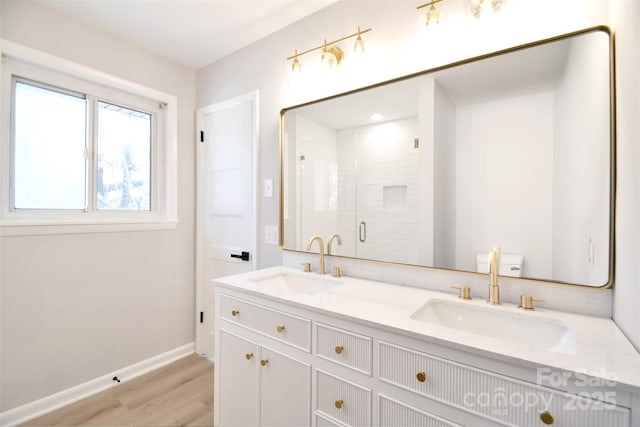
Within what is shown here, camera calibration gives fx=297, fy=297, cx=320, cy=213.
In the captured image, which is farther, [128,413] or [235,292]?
[128,413]

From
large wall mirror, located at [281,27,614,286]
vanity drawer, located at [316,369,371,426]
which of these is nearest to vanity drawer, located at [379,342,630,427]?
vanity drawer, located at [316,369,371,426]

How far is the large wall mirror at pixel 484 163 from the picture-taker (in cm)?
109

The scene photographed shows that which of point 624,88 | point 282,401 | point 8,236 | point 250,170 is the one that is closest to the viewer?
point 624,88

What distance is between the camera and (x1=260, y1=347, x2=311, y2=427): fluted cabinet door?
1227 millimetres

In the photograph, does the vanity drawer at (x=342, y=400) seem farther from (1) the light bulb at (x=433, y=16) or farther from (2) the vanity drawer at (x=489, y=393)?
(1) the light bulb at (x=433, y=16)

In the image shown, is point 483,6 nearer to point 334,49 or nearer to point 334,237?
point 334,49

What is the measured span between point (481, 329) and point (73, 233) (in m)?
2.44

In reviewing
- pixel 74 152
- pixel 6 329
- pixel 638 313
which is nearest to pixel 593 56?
pixel 638 313

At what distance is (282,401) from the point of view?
1.31 m

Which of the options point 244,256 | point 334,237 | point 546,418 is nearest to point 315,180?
point 334,237

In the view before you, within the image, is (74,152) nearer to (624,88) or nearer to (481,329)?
(481,329)

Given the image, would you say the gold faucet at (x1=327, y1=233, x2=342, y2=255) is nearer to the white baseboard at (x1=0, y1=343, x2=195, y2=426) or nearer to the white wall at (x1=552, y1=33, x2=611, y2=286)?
the white wall at (x1=552, y1=33, x2=611, y2=286)

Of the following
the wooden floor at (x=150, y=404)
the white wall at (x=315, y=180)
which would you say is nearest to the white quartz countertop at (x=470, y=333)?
the white wall at (x=315, y=180)

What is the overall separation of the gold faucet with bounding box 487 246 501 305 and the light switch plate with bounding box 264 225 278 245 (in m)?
1.36
